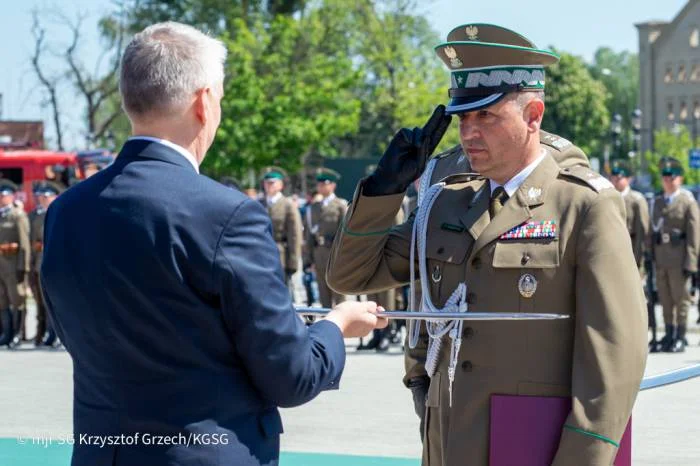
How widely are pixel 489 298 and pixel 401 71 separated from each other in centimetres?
4174

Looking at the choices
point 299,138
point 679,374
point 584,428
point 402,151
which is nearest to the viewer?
point 584,428

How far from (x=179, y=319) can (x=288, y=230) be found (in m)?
14.6

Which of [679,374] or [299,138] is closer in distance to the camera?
[679,374]

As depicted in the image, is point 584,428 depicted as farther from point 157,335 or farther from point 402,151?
point 157,335

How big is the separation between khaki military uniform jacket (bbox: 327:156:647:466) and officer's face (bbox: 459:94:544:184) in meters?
0.10

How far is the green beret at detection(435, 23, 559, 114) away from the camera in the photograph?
367 cm

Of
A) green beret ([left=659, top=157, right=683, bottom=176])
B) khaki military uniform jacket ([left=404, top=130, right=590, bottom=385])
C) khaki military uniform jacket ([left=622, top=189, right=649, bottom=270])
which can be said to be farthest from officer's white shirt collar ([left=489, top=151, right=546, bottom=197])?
green beret ([left=659, top=157, right=683, bottom=176])

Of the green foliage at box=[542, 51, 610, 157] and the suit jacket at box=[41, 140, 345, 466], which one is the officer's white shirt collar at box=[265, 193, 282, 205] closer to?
the suit jacket at box=[41, 140, 345, 466]

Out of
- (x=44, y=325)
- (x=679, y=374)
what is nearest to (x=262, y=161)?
(x=44, y=325)

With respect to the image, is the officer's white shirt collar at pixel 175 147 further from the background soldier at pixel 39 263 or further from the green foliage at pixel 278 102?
the green foliage at pixel 278 102

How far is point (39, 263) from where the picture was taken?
671 inches

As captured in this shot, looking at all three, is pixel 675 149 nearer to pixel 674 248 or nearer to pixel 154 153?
pixel 674 248

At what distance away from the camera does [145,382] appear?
2.84 metres

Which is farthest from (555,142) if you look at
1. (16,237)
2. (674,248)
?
(16,237)
